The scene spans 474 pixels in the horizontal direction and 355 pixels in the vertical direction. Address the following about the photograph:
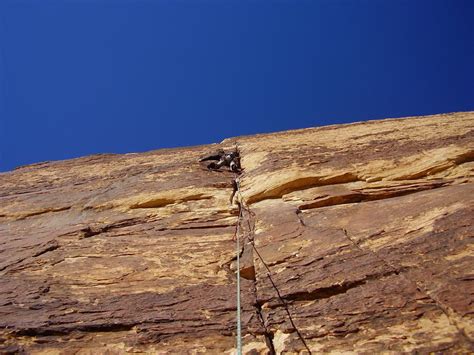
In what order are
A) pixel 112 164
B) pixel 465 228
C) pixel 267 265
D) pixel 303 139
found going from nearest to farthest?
pixel 465 228 < pixel 267 265 < pixel 303 139 < pixel 112 164

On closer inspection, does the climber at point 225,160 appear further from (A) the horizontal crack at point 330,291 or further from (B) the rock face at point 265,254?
(A) the horizontal crack at point 330,291

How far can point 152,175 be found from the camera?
34.5 feet

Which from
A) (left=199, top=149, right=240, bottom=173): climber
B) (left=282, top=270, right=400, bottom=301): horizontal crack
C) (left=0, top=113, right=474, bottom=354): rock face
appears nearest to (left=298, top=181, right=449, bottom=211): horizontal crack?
(left=0, top=113, right=474, bottom=354): rock face

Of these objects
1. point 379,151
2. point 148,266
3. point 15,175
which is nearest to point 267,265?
point 148,266

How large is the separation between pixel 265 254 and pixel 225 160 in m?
5.15

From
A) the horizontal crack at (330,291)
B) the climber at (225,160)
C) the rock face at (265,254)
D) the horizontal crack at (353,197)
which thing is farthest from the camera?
the climber at (225,160)

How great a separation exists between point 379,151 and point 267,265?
15.8 ft

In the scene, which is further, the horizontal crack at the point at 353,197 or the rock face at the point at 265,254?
the horizontal crack at the point at 353,197

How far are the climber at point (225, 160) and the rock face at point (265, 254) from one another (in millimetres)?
394

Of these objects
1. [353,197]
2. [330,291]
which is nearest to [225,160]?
[353,197]

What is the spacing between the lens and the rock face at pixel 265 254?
4801 mm

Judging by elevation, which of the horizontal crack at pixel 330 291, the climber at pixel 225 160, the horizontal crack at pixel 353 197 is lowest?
the horizontal crack at pixel 330 291

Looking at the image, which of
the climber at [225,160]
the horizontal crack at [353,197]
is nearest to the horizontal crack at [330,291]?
the horizontal crack at [353,197]

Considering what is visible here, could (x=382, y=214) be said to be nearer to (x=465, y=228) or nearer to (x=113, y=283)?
(x=465, y=228)
